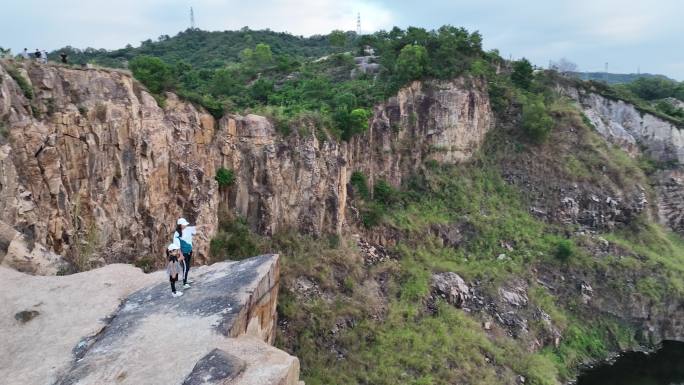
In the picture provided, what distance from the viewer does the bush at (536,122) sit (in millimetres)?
32531

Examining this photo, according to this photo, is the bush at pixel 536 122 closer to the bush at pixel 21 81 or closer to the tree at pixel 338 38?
the tree at pixel 338 38

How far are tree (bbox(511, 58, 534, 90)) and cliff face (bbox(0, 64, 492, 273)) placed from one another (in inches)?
579

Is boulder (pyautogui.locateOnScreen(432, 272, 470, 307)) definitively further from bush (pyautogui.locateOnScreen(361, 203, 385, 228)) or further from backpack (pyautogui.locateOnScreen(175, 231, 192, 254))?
backpack (pyautogui.locateOnScreen(175, 231, 192, 254))

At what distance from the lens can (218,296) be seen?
32.4 ft

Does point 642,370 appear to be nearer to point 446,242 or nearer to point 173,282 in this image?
point 446,242

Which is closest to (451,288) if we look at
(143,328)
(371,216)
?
(371,216)

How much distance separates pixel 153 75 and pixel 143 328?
1284 cm

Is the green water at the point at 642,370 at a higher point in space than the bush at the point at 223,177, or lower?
lower

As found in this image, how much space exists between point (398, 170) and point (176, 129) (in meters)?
14.9

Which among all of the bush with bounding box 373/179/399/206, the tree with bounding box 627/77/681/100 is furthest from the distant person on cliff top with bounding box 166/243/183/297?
the tree with bounding box 627/77/681/100

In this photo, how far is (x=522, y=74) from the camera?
3600cm

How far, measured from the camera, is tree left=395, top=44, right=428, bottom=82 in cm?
2980

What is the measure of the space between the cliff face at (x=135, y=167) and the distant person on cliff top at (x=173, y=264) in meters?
4.07

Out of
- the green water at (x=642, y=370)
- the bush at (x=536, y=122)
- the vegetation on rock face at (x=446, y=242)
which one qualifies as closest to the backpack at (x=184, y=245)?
the vegetation on rock face at (x=446, y=242)
